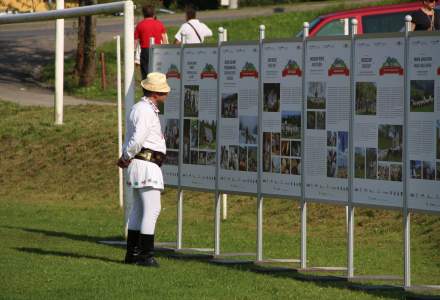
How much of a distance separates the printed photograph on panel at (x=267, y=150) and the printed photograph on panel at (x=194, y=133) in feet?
4.86

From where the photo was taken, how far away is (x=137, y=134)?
15297 mm

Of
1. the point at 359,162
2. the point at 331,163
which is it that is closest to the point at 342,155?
the point at 331,163

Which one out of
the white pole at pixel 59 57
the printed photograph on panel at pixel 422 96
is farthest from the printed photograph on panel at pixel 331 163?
the white pole at pixel 59 57

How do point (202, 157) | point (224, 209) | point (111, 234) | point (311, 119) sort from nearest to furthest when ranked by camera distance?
point (311, 119)
point (202, 157)
point (111, 234)
point (224, 209)

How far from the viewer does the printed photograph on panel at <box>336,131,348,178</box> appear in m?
14.3

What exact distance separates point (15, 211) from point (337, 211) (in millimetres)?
5519

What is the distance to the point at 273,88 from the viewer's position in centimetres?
1554

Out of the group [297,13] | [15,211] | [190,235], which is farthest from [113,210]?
[297,13]

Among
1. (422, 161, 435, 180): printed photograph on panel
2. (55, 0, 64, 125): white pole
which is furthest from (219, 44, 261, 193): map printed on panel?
(55, 0, 64, 125): white pole

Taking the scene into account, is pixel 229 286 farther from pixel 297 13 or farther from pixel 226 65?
pixel 297 13

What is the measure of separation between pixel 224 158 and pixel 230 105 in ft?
2.04

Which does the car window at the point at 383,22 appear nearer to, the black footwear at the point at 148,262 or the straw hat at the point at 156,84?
the straw hat at the point at 156,84

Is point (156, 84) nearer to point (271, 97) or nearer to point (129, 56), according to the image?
point (271, 97)

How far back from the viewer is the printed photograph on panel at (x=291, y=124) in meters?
15.1
